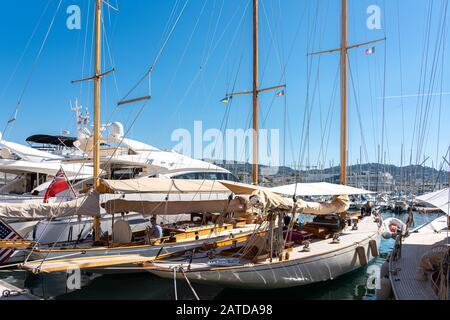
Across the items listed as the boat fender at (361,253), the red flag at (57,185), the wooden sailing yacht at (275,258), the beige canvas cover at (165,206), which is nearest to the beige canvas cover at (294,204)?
the wooden sailing yacht at (275,258)

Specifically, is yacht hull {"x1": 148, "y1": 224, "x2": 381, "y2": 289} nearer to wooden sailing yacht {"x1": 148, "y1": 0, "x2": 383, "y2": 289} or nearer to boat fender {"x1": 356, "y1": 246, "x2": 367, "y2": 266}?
wooden sailing yacht {"x1": 148, "y1": 0, "x2": 383, "y2": 289}

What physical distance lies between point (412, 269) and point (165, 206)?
331 inches

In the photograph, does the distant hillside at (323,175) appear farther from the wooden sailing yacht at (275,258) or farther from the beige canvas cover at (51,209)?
the beige canvas cover at (51,209)

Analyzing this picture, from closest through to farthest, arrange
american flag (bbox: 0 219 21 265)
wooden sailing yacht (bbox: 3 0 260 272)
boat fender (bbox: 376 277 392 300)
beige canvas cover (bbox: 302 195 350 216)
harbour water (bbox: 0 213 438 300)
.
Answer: boat fender (bbox: 376 277 392 300)
harbour water (bbox: 0 213 438 300)
wooden sailing yacht (bbox: 3 0 260 272)
american flag (bbox: 0 219 21 265)
beige canvas cover (bbox: 302 195 350 216)

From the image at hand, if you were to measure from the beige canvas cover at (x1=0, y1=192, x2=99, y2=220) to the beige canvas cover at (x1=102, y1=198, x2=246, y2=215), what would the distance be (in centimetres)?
109

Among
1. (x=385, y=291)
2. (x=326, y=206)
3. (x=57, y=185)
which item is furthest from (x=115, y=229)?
(x=385, y=291)

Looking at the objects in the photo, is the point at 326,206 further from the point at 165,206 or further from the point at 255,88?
the point at 255,88

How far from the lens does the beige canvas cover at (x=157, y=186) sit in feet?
40.0

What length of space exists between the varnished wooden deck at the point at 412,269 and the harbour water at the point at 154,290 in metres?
1.92

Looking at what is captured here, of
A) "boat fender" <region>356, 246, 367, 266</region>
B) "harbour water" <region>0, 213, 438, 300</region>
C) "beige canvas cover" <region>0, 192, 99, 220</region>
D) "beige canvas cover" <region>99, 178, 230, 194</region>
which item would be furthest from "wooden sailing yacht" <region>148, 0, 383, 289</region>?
"beige canvas cover" <region>0, 192, 99, 220</region>

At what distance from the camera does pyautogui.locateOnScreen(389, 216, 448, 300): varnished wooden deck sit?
24.2ft

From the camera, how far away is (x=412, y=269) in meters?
9.12
